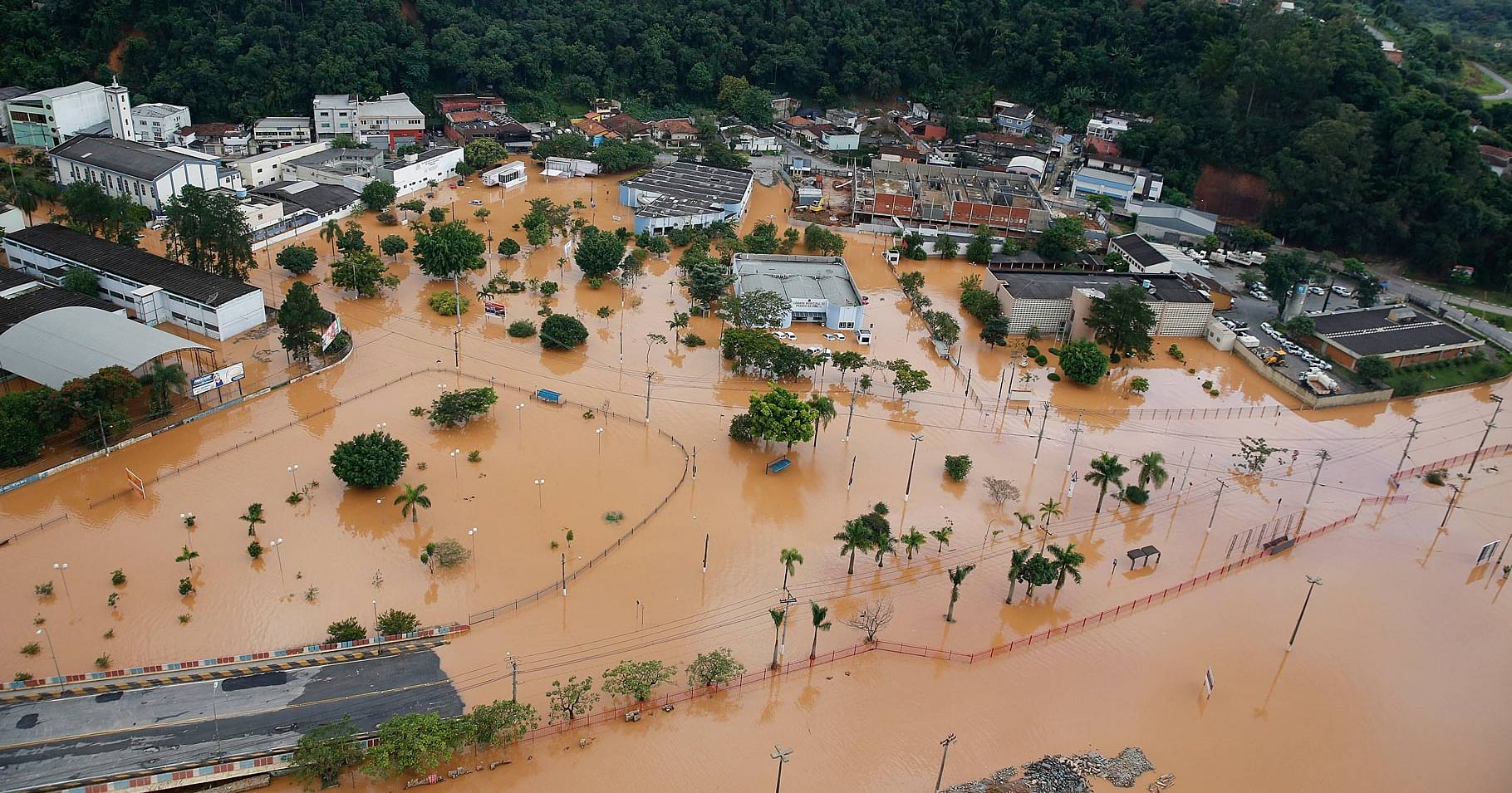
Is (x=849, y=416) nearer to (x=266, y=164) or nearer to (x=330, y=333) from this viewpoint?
(x=330, y=333)

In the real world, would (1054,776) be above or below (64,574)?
above

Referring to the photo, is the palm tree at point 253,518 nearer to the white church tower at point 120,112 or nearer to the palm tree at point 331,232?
the palm tree at point 331,232

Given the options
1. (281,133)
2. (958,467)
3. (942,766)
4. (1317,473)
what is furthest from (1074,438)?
(281,133)

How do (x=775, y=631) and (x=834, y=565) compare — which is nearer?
(x=775, y=631)

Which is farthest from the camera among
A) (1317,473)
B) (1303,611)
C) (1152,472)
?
(1317,473)

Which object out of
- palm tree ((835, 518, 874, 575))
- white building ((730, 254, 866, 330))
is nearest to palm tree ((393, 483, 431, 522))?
palm tree ((835, 518, 874, 575))

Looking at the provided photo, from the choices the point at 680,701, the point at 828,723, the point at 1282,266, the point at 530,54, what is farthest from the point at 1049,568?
the point at 530,54

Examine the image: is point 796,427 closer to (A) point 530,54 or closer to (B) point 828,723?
(B) point 828,723
